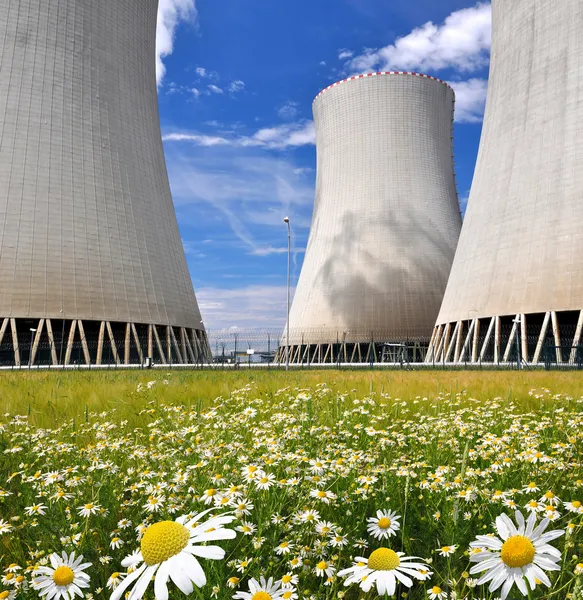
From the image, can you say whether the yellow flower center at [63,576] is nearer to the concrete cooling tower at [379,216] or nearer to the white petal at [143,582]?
the white petal at [143,582]

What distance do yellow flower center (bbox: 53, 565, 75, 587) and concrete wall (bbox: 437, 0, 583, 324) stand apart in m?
18.4

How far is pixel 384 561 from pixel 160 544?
399mm

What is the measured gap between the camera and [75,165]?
20453 mm

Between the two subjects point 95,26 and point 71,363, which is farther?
point 71,363

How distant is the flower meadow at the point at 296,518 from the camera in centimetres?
95

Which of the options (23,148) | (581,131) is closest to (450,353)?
(581,131)

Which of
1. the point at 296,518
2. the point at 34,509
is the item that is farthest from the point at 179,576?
the point at 34,509

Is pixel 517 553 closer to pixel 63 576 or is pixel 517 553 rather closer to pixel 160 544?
pixel 160 544

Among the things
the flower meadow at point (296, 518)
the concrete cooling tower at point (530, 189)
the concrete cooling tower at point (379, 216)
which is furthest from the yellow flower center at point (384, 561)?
the concrete cooling tower at point (379, 216)

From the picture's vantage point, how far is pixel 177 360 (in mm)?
25688

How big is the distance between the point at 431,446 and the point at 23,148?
831 inches

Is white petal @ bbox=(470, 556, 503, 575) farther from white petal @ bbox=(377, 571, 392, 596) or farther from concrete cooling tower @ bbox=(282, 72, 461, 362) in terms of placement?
concrete cooling tower @ bbox=(282, 72, 461, 362)

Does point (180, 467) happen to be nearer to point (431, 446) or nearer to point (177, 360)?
point (431, 446)

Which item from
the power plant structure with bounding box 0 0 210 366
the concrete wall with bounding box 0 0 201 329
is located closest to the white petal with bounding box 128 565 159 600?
the power plant structure with bounding box 0 0 210 366
